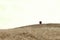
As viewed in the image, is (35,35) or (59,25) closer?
(35,35)

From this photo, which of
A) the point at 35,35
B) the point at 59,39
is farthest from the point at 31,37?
the point at 59,39

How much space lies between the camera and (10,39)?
575 cm

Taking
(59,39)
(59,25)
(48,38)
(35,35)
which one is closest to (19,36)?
(35,35)

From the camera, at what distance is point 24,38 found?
5.81m

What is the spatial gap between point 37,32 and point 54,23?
2.67 m

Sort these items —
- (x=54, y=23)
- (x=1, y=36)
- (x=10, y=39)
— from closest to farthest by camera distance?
(x=10, y=39) → (x=1, y=36) → (x=54, y=23)

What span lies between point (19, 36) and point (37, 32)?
0.80 metres

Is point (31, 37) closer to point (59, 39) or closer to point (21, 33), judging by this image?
point (21, 33)

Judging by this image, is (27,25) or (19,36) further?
(27,25)

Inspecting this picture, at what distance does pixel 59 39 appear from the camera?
5906 mm

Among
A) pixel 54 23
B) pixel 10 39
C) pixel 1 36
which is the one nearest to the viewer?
pixel 10 39

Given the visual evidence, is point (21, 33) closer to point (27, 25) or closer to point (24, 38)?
point (24, 38)

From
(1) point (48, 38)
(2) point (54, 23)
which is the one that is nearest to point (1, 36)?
(1) point (48, 38)

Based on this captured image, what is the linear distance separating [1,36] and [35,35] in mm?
1338
